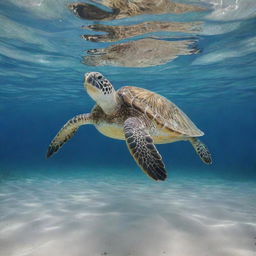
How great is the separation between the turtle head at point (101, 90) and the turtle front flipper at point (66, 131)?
36.6 inches

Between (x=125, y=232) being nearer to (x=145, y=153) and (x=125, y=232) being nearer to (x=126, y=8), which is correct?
(x=145, y=153)

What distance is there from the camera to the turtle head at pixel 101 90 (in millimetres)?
4883

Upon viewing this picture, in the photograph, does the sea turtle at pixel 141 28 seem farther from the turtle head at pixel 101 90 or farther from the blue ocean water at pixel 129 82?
the turtle head at pixel 101 90

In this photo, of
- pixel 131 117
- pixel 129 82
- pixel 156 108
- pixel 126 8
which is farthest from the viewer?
pixel 129 82

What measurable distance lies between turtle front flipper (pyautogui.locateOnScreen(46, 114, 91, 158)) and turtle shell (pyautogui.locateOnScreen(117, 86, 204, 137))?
1.21 meters

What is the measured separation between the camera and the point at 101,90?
512 centimetres

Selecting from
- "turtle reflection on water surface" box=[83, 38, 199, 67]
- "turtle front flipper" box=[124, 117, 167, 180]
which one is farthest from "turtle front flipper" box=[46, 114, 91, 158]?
"turtle reflection on water surface" box=[83, 38, 199, 67]

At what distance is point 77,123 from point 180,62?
1169 centimetres

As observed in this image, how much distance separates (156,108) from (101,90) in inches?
63.9

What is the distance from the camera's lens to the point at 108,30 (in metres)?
11.0

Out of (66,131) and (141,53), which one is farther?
(141,53)

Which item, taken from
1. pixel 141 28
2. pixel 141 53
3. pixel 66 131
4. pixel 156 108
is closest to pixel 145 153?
pixel 156 108

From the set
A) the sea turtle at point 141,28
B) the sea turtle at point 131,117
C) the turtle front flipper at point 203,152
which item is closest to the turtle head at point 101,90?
the sea turtle at point 131,117

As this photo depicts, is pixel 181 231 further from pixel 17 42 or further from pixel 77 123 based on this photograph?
pixel 17 42
